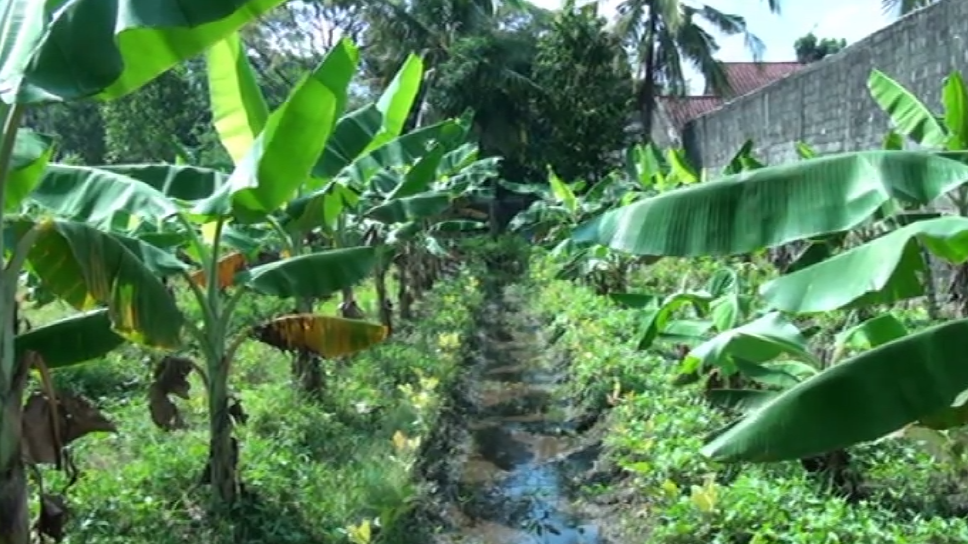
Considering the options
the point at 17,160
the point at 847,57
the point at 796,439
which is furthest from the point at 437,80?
the point at 796,439

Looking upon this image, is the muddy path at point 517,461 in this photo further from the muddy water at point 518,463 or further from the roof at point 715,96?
the roof at point 715,96

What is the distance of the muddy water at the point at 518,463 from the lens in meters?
6.27

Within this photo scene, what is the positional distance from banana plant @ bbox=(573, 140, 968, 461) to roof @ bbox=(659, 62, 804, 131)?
62.2ft

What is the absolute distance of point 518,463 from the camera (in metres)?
7.92

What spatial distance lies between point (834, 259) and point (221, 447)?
3443 mm

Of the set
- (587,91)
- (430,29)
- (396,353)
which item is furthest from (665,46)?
(396,353)

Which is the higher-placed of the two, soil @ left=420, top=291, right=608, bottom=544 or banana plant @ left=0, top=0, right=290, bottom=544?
banana plant @ left=0, top=0, right=290, bottom=544

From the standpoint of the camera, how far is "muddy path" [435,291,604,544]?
6.29 m

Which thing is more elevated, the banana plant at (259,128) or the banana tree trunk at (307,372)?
the banana plant at (259,128)

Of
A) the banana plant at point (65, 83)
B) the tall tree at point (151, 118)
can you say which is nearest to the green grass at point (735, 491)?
the banana plant at point (65, 83)

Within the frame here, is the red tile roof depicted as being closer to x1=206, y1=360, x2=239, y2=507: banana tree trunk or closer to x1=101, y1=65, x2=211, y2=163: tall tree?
x1=101, y1=65, x2=211, y2=163: tall tree

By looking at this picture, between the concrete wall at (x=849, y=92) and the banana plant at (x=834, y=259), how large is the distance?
6672 millimetres

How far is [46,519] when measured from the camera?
3.88m


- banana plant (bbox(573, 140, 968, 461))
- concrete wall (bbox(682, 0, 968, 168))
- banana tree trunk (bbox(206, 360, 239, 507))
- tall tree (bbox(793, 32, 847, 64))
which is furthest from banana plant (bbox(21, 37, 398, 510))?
tall tree (bbox(793, 32, 847, 64))
